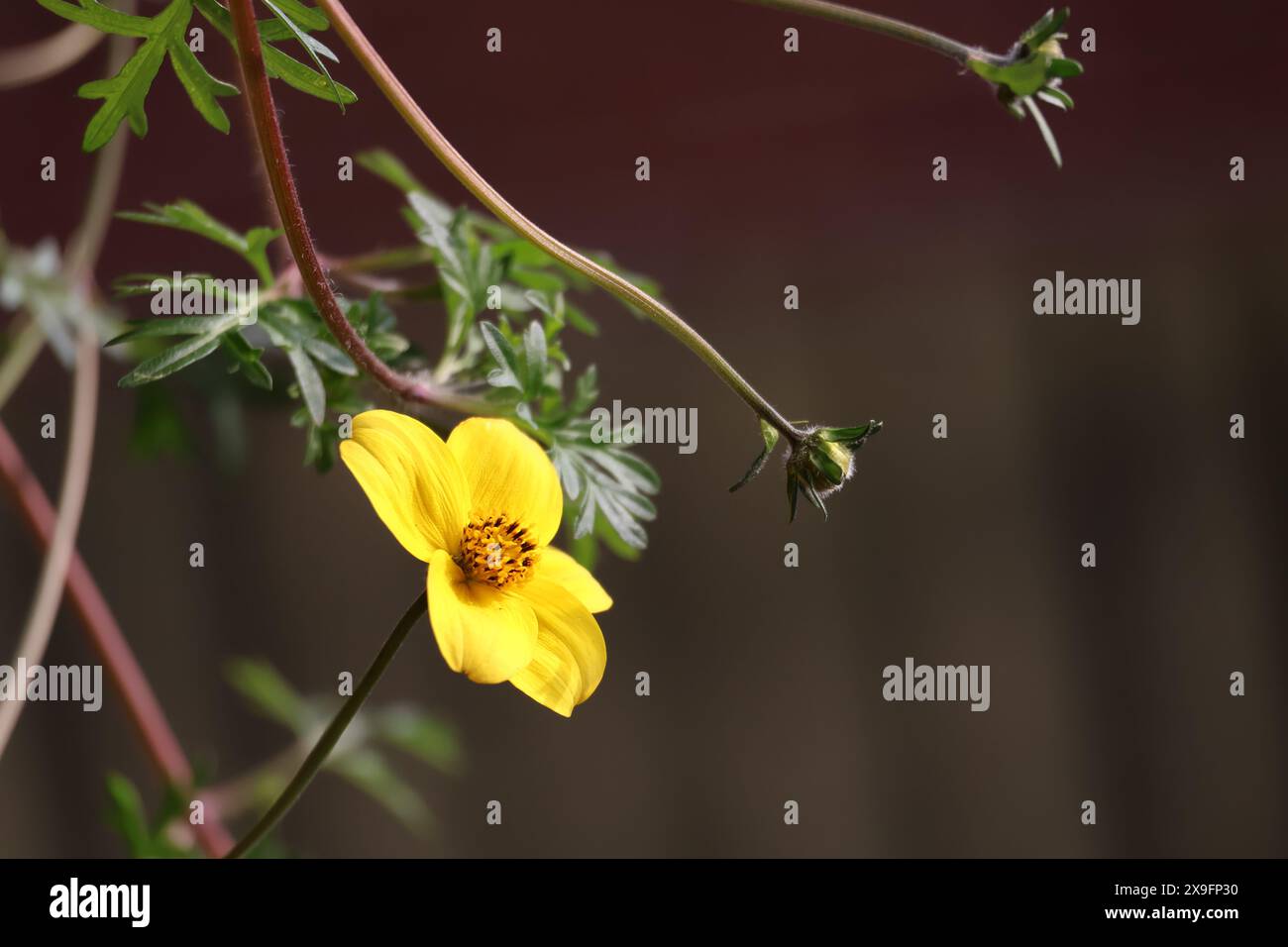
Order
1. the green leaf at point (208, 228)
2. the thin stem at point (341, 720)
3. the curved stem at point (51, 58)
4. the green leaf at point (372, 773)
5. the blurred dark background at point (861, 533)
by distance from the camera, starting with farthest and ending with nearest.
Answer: the blurred dark background at point (861, 533) < the green leaf at point (372, 773) < the curved stem at point (51, 58) < the green leaf at point (208, 228) < the thin stem at point (341, 720)

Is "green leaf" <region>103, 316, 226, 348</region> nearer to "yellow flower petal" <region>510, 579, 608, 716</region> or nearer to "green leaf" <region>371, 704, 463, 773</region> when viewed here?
"yellow flower petal" <region>510, 579, 608, 716</region>

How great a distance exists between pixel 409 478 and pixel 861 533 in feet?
3.00

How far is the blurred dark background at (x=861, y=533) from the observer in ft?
3.77

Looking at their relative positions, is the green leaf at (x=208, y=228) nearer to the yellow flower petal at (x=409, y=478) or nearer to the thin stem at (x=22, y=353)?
the yellow flower petal at (x=409, y=478)

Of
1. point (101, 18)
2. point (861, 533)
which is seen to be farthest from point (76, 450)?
point (861, 533)

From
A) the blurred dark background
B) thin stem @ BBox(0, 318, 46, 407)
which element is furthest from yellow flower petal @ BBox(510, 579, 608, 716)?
the blurred dark background

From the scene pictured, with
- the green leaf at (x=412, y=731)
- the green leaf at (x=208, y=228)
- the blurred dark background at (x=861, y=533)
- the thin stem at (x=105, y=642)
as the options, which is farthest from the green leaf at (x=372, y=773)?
the green leaf at (x=208, y=228)

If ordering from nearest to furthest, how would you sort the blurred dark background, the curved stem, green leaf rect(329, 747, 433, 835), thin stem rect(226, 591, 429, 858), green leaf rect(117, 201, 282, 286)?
thin stem rect(226, 591, 429, 858) → green leaf rect(117, 201, 282, 286) → the curved stem → green leaf rect(329, 747, 433, 835) → the blurred dark background

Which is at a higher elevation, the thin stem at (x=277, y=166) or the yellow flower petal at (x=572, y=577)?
the thin stem at (x=277, y=166)

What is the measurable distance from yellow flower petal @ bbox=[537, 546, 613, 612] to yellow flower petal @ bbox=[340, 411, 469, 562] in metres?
0.03

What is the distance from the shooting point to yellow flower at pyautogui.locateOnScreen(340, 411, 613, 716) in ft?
0.98

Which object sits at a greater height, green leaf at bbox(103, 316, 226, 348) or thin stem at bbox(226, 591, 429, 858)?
green leaf at bbox(103, 316, 226, 348)

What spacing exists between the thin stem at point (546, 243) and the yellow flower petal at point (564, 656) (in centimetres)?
7

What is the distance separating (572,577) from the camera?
35 centimetres
